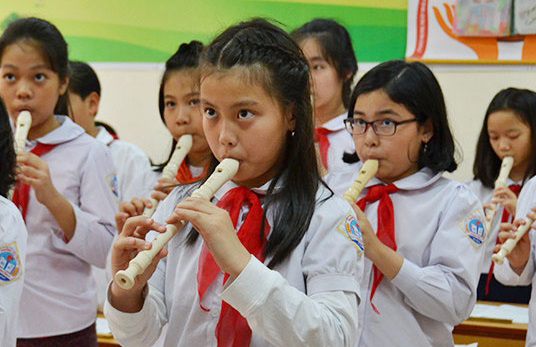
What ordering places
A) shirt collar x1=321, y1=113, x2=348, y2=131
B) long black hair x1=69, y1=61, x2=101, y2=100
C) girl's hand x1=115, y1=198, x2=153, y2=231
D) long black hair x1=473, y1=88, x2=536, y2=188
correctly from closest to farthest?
1. girl's hand x1=115, y1=198, x2=153, y2=231
2. shirt collar x1=321, y1=113, x2=348, y2=131
3. long black hair x1=473, y1=88, x2=536, y2=188
4. long black hair x1=69, y1=61, x2=101, y2=100

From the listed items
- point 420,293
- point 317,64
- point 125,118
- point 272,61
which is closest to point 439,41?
point 317,64

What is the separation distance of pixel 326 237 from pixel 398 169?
2.29ft

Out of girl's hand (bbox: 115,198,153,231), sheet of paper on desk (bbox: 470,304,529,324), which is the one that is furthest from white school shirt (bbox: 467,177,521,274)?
girl's hand (bbox: 115,198,153,231)

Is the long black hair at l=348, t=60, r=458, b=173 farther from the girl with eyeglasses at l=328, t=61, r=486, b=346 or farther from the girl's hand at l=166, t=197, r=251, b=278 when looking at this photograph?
the girl's hand at l=166, t=197, r=251, b=278

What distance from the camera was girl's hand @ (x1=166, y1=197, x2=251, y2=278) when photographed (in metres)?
1.12

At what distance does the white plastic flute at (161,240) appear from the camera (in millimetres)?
1160

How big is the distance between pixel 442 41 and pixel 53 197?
8.69 ft

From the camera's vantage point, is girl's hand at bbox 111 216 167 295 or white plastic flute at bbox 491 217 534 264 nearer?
girl's hand at bbox 111 216 167 295

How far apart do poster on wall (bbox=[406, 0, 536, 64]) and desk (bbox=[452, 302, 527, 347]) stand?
5.43 ft

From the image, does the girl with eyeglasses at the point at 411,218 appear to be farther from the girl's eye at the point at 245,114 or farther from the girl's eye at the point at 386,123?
the girl's eye at the point at 245,114

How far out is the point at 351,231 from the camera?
1.28m

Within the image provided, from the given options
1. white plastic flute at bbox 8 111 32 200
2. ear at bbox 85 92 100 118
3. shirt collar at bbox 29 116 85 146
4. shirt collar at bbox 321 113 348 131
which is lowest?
ear at bbox 85 92 100 118

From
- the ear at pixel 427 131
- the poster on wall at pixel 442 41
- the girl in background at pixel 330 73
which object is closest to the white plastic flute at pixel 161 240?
the ear at pixel 427 131

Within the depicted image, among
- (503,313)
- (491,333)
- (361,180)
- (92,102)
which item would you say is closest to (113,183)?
(361,180)
